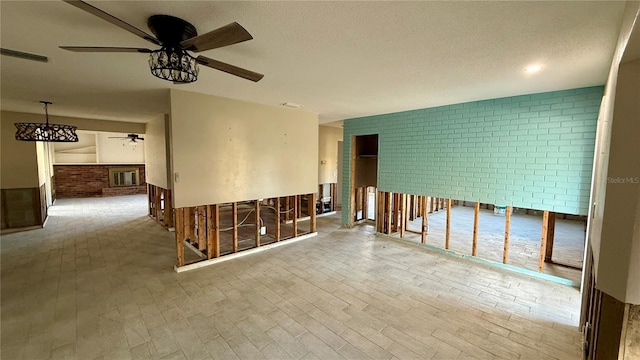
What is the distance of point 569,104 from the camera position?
11.9 feet

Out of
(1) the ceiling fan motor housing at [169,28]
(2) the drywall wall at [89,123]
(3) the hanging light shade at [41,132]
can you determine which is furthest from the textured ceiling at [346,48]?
(2) the drywall wall at [89,123]

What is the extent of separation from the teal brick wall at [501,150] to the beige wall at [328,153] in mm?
2862

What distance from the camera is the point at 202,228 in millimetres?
4840

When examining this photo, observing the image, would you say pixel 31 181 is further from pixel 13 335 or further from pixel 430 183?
pixel 430 183

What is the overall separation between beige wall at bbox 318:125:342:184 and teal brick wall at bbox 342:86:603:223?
9.39 ft

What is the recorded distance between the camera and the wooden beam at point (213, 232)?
4473 mm

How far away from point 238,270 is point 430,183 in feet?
13.3

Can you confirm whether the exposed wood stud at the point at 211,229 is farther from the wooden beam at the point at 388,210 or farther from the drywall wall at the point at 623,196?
the drywall wall at the point at 623,196

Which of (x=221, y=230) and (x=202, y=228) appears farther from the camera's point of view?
(x=221, y=230)

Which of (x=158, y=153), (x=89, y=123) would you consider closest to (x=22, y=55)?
(x=158, y=153)

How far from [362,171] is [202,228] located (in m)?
4.39

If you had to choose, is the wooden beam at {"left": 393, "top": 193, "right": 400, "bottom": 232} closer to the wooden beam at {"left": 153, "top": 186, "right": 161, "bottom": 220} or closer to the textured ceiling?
the textured ceiling

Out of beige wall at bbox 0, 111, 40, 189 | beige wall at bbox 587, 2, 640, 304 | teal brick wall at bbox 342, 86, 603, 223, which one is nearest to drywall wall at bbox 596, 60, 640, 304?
beige wall at bbox 587, 2, 640, 304

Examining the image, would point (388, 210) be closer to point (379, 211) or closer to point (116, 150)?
point (379, 211)
